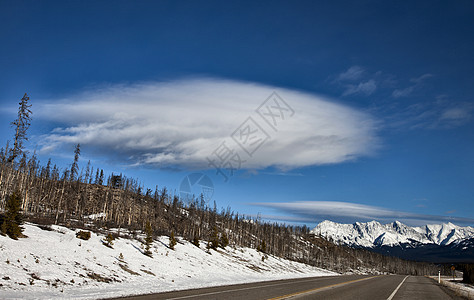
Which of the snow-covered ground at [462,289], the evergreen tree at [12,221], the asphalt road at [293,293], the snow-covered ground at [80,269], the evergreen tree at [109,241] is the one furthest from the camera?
the evergreen tree at [109,241]

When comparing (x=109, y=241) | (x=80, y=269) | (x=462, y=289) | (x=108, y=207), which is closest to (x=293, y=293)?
(x=80, y=269)

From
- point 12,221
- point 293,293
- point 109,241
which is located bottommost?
point 109,241

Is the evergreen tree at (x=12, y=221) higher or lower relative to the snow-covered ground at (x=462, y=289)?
higher

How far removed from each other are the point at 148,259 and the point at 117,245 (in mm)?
3490

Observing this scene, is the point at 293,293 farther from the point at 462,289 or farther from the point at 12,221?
the point at 462,289

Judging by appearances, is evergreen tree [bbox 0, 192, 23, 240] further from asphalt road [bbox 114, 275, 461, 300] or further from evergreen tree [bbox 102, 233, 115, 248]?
asphalt road [bbox 114, 275, 461, 300]

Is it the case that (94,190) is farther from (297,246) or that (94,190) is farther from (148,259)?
(297,246)

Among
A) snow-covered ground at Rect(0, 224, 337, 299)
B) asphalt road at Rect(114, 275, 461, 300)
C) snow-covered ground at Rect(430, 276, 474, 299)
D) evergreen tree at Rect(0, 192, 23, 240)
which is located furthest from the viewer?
snow-covered ground at Rect(430, 276, 474, 299)

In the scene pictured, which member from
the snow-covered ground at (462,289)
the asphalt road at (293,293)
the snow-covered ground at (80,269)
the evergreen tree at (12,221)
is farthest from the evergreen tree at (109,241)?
the snow-covered ground at (462,289)

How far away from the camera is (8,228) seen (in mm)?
23047

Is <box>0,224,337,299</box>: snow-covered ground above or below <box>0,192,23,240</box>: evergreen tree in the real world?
below

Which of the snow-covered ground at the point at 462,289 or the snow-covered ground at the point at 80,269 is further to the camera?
the snow-covered ground at the point at 462,289

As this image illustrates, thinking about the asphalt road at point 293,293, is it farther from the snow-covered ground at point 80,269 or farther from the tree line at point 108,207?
the tree line at point 108,207

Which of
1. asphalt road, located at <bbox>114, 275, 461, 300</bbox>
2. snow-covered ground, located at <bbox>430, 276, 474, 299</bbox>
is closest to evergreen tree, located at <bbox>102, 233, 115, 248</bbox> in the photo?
asphalt road, located at <bbox>114, 275, 461, 300</bbox>
